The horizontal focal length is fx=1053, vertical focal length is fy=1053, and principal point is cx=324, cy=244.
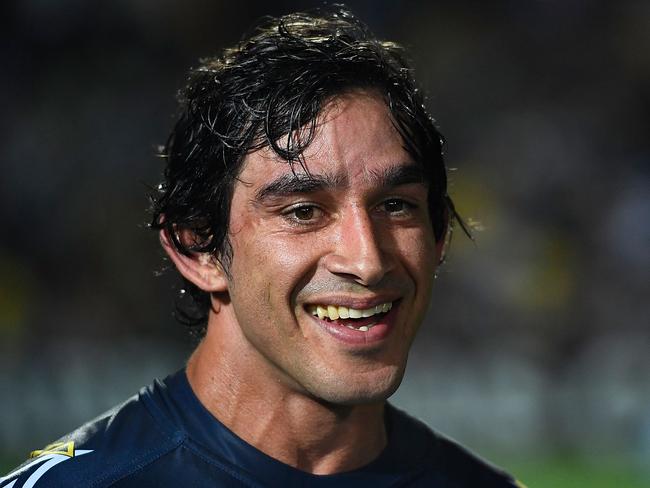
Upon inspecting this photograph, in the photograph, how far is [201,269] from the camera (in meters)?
3.07

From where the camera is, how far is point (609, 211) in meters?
11.0

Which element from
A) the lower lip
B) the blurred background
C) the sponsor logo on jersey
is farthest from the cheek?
the blurred background

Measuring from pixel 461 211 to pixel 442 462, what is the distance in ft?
27.6

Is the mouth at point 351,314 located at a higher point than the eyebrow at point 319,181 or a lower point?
lower

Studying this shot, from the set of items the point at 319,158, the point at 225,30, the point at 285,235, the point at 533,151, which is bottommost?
the point at 285,235

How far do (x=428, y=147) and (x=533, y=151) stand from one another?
850 cm

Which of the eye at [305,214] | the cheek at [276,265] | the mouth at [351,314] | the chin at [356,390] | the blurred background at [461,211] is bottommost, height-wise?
the chin at [356,390]

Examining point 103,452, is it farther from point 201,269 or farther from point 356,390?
point 356,390

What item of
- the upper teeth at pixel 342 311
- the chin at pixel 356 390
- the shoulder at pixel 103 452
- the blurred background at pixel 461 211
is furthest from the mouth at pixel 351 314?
the blurred background at pixel 461 211

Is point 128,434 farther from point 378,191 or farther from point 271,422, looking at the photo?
point 378,191

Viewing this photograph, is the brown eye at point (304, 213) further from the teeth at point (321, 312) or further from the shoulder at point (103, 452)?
the shoulder at point (103, 452)

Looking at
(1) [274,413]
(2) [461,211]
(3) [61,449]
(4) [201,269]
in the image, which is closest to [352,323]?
(1) [274,413]

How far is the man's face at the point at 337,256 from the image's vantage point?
2756mm

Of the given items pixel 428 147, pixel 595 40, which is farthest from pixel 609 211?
pixel 428 147
